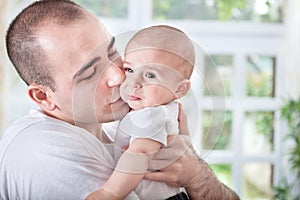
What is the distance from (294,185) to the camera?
7.99ft

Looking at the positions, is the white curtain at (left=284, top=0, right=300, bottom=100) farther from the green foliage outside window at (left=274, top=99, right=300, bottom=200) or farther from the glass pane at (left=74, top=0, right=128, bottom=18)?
the glass pane at (left=74, top=0, right=128, bottom=18)

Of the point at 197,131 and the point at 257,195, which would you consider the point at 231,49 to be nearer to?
the point at 257,195

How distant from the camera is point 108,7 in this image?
2531 mm

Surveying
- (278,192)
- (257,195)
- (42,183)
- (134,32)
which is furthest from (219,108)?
A: (257,195)

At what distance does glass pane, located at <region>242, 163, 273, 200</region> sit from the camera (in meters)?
2.58

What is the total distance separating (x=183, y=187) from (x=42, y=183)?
Answer: 0.62ft

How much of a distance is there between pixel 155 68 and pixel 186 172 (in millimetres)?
153

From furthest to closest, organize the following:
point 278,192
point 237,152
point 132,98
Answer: point 237,152 → point 278,192 → point 132,98

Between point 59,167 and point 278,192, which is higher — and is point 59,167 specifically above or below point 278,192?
above

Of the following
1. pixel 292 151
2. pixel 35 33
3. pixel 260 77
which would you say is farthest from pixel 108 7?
pixel 35 33

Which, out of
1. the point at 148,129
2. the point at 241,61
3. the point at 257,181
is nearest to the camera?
the point at 148,129

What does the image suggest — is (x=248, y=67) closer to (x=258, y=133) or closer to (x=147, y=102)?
(x=258, y=133)

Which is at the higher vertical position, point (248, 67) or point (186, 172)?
point (186, 172)

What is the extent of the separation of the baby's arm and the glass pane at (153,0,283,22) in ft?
6.13
